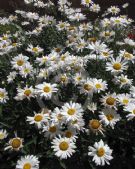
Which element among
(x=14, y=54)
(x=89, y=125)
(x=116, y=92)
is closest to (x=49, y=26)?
(x=14, y=54)

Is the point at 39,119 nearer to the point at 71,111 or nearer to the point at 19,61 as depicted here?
the point at 71,111

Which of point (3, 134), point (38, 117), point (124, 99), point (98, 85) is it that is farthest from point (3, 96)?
point (124, 99)

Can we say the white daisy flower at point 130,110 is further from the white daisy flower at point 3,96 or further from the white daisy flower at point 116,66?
the white daisy flower at point 3,96

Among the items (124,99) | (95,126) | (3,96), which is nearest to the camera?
(95,126)

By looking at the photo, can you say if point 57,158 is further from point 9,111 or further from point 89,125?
point 9,111

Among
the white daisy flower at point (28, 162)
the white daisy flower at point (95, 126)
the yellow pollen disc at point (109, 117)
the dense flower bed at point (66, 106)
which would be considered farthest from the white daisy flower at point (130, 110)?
the white daisy flower at point (28, 162)

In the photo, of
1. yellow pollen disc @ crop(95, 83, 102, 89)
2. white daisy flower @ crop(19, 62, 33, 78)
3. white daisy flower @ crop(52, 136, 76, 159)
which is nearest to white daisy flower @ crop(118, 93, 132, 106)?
yellow pollen disc @ crop(95, 83, 102, 89)
